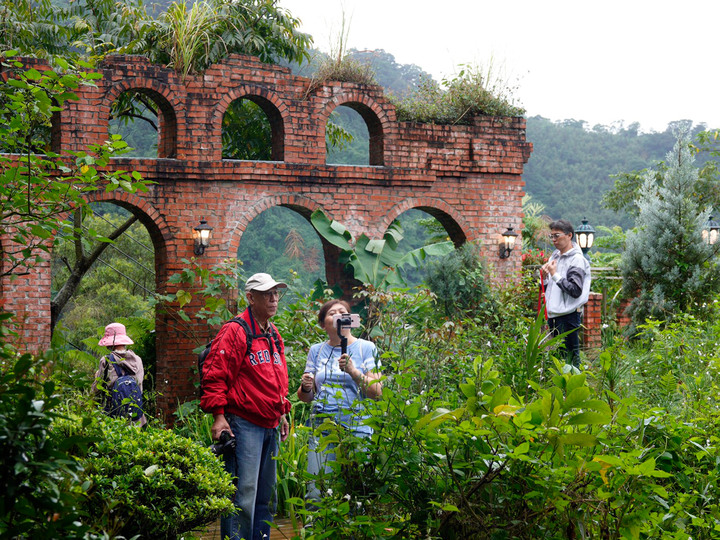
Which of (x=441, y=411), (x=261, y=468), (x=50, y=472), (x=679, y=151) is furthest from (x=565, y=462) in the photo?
(x=679, y=151)

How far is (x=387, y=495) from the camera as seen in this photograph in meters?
2.62

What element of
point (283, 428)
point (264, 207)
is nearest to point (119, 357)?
point (283, 428)

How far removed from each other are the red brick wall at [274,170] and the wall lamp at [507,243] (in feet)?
0.40

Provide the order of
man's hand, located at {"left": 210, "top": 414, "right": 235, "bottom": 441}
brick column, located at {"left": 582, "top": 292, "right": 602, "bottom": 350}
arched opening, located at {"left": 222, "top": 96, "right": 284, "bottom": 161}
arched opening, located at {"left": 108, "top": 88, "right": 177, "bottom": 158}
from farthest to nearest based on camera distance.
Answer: arched opening, located at {"left": 222, "top": 96, "right": 284, "bottom": 161} → brick column, located at {"left": 582, "top": 292, "right": 602, "bottom": 350} → arched opening, located at {"left": 108, "top": 88, "right": 177, "bottom": 158} → man's hand, located at {"left": 210, "top": 414, "right": 235, "bottom": 441}

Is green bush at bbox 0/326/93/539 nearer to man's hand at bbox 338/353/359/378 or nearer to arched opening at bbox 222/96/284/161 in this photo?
man's hand at bbox 338/353/359/378

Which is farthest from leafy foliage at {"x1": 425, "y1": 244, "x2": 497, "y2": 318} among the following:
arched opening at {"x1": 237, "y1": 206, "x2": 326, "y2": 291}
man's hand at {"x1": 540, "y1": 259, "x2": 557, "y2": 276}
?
arched opening at {"x1": 237, "y1": 206, "x2": 326, "y2": 291}

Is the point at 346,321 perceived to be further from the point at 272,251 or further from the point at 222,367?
the point at 272,251

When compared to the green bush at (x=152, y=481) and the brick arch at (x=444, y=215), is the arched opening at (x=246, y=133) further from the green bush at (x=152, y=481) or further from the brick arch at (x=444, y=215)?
the green bush at (x=152, y=481)

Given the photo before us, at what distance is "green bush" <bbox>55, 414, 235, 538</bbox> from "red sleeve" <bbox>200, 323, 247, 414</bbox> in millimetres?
807

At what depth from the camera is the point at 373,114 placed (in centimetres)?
1180

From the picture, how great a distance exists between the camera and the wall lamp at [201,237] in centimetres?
1039

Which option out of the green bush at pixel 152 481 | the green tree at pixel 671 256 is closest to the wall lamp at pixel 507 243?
the green tree at pixel 671 256

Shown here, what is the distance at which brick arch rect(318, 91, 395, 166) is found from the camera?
1143 centimetres

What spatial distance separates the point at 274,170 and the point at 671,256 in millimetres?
6297
